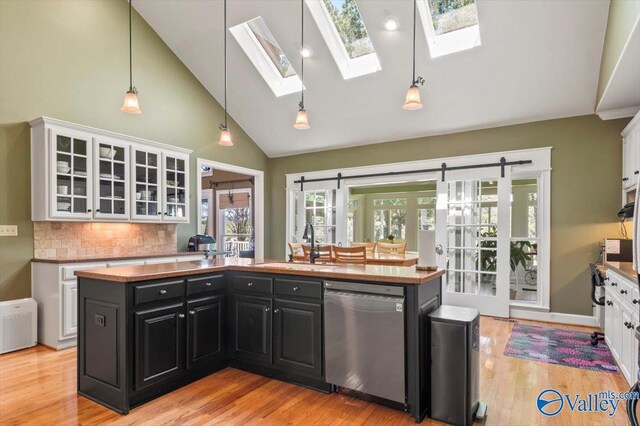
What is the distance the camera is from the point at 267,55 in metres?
5.40

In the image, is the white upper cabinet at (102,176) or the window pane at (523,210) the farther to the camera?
the window pane at (523,210)

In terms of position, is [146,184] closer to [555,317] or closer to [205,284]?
[205,284]

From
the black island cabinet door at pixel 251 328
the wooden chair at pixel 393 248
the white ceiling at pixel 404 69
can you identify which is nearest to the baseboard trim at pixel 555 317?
the wooden chair at pixel 393 248

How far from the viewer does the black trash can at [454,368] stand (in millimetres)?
2213

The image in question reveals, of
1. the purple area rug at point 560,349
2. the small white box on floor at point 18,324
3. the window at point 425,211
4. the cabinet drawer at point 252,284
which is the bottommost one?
the purple area rug at point 560,349

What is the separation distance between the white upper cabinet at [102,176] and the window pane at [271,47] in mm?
1947

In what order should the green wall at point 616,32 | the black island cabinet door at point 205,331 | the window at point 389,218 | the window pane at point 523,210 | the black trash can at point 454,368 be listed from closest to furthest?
1. the black trash can at point 454,368
2. the green wall at point 616,32
3. the black island cabinet door at point 205,331
4. the window pane at point 523,210
5. the window at point 389,218

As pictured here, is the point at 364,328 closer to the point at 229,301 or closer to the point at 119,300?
the point at 229,301

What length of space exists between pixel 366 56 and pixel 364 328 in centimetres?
382

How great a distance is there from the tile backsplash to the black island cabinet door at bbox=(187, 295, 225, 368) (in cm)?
209

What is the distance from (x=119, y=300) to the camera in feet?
7.93

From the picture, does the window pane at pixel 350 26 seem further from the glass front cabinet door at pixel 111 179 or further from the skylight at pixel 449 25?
the glass front cabinet door at pixel 111 179

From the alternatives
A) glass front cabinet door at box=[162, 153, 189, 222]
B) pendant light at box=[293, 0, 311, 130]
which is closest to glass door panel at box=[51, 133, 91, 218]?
glass front cabinet door at box=[162, 153, 189, 222]

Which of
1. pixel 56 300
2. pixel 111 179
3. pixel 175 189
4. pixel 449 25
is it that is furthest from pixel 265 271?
pixel 449 25
